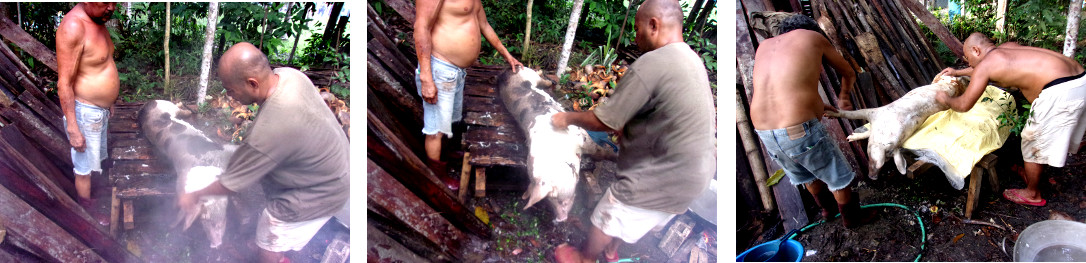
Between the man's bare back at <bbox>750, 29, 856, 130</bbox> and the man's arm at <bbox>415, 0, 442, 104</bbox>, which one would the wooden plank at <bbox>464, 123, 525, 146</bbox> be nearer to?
the man's arm at <bbox>415, 0, 442, 104</bbox>

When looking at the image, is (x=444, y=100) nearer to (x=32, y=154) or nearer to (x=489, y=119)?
(x=489, y=119)

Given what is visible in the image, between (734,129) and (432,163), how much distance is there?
1.41 meters

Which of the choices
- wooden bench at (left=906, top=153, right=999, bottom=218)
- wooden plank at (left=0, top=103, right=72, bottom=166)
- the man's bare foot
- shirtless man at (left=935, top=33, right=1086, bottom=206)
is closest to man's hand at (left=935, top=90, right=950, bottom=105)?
shirtless man at (left=935, top=33, right=1086, bottom=206)

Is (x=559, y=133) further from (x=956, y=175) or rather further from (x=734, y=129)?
(x=956, y=175)

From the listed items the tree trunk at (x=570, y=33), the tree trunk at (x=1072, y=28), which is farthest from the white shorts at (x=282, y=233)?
the tree trunk at (x=1072, y=28)

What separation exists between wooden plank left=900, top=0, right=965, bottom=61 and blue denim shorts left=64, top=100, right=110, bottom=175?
3716mm

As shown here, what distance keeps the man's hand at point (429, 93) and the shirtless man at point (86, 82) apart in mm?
1392

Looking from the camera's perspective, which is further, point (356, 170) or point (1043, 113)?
point (356, 170)

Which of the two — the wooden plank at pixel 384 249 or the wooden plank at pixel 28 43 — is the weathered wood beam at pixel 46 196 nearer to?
the wooden plank at pixel 28 43

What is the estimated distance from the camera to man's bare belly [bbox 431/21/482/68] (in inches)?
120

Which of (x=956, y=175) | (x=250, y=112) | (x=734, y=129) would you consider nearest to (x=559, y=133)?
(x=734, y=129)

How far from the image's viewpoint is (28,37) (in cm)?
308

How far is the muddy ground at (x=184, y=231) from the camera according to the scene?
317 centimetres

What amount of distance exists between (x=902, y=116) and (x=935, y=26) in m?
0.46
